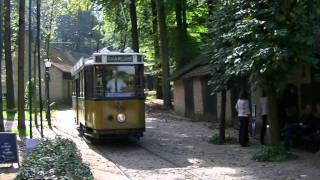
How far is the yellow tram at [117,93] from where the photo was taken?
62.2 ft

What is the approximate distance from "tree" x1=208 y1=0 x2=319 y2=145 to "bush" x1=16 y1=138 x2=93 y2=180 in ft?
17.3

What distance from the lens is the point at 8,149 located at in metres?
13.8

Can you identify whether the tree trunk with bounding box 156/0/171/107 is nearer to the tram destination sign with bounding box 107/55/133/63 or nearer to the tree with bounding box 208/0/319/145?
the tram destination sign with bounding box 107/55/133/63

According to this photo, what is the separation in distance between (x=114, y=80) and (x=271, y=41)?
597 cm

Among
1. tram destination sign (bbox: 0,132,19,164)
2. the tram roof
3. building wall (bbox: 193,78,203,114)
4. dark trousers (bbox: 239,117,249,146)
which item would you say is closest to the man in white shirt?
the tram roof

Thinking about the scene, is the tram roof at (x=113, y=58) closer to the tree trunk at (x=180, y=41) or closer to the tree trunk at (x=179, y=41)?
the tree trunk at (x=180, y=41)

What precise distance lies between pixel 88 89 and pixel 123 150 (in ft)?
7.54

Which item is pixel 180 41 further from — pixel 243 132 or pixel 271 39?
pixel 271 39

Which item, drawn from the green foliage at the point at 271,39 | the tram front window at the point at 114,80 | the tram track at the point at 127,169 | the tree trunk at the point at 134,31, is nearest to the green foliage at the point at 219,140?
the tram track at the point at 127,169

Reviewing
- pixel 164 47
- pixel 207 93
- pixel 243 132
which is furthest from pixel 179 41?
pixel 243 132

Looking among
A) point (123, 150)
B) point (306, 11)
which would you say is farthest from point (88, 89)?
point (306, 11)

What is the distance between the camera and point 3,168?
13.9 metres

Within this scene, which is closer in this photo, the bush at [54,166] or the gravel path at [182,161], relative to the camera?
the bush at [54,166]

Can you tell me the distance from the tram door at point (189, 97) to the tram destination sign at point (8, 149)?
2026 cm
